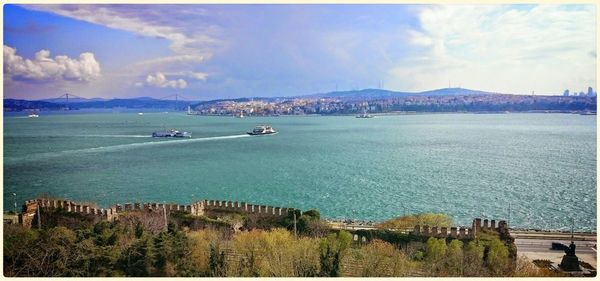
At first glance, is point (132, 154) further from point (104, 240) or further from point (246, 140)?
point (104, 240)

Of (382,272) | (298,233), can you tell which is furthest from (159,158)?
(382,272)

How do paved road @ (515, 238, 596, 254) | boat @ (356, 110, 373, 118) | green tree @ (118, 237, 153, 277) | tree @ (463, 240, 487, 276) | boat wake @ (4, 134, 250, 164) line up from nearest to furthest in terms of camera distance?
green tree @ (118, 237, 153, 277)
tree @ (463, 240, 487, 276)
paved road @ (515, 238, 596, 254)
boat wake @ (4, 134, 250, 164)
boat @ (356, 110, 373, 118)

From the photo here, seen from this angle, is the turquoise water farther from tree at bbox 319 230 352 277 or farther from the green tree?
the green tree

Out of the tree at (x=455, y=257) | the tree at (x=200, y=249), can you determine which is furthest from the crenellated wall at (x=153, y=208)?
the tree at (x=455, y=257)

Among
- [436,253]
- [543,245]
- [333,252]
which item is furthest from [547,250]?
[333,252]

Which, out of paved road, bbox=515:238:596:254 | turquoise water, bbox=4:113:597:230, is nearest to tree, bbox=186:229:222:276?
paved road, bbox=515:238:596:254

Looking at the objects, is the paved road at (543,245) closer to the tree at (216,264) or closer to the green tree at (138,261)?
the tree at (216,264)
